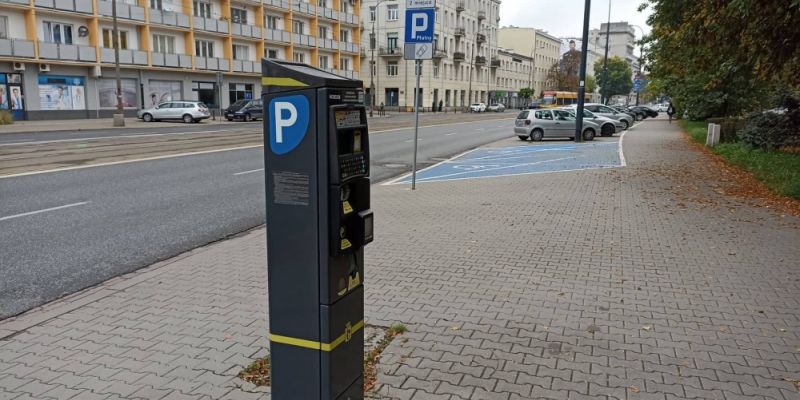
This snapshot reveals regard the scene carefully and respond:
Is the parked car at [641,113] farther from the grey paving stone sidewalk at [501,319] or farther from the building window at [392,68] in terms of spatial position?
the grey paving stone sidewalk at [501,319]

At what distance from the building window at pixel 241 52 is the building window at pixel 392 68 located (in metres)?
28.1

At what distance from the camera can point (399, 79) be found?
76750 mm

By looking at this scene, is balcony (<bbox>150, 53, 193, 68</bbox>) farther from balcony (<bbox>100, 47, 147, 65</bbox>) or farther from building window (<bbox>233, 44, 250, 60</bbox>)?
building window (<bbox>233, 44, 250, 60</bbox>)

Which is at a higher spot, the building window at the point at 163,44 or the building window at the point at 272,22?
the building window at the point at 272,22

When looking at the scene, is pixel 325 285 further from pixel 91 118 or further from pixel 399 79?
pixel 399 79

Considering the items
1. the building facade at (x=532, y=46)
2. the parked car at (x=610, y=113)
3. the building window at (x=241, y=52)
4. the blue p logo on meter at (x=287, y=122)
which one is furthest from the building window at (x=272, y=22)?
the building facade at (x=532, y=46)

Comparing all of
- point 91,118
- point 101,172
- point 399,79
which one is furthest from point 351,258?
point 399,79

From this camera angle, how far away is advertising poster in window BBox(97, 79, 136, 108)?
40.6 metres

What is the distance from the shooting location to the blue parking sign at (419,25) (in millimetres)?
11344

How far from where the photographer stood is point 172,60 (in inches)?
Result: 1719

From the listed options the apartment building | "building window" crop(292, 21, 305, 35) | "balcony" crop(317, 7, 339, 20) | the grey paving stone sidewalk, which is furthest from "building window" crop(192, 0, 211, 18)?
the grey paving stone sidewalk

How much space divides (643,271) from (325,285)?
448 centimetres

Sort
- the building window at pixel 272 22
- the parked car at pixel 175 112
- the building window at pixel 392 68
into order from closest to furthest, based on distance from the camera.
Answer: the parked car at pixel 175 112 → the building window at pixel 272 22 → the building window at pixel 392 68

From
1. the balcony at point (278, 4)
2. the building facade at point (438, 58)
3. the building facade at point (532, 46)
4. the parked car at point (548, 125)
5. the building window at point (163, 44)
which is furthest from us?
the building facade at point (532, 46)
